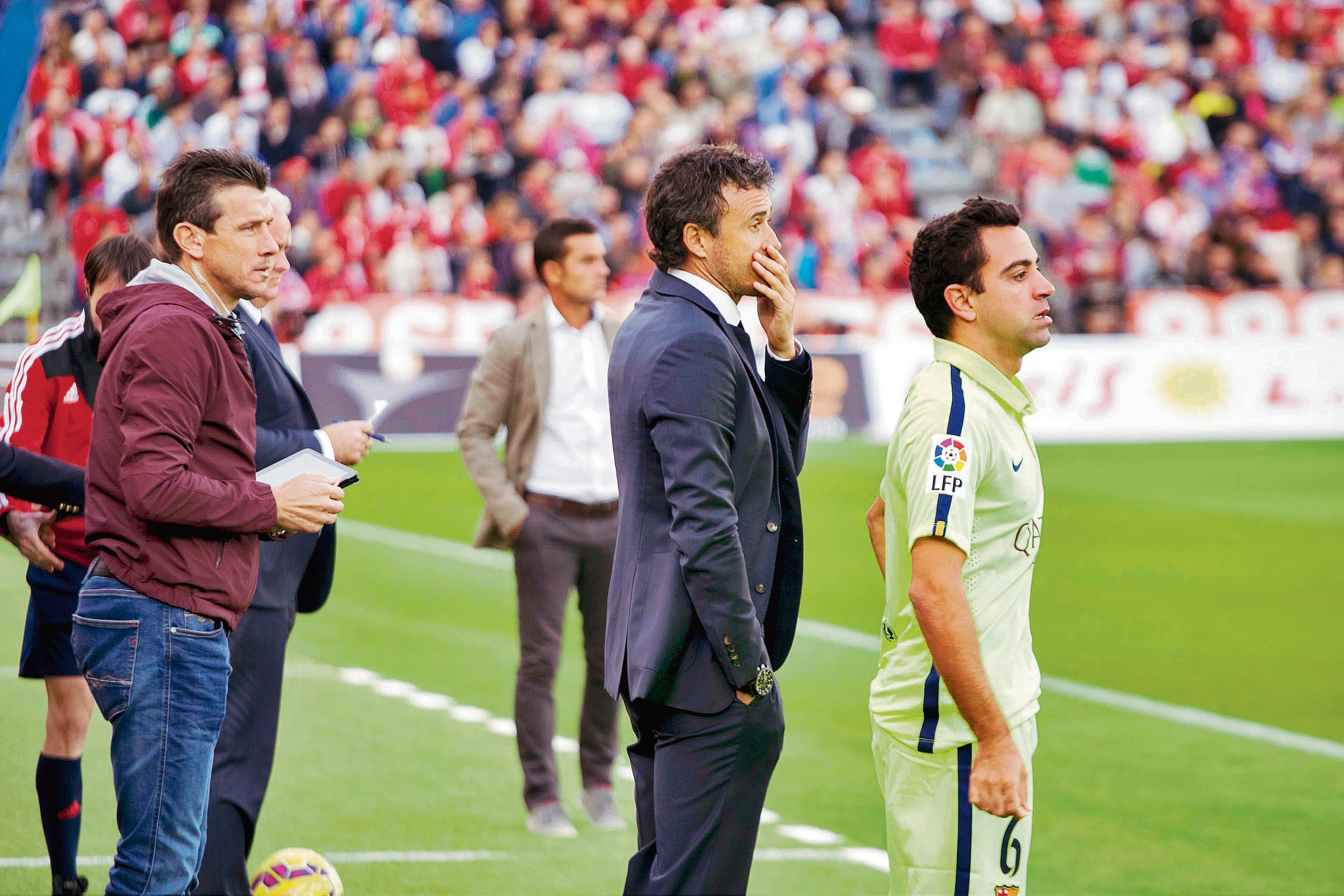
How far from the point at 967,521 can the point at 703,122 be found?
2266 centimetres

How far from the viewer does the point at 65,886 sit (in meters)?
5.45

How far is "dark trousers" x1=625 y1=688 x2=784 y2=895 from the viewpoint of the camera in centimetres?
374

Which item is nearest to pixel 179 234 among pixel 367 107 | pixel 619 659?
pixel 619 659

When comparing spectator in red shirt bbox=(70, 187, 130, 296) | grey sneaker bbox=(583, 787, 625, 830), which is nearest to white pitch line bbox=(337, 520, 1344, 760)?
grey sneaker bbox=(583, 787, 625, 830)

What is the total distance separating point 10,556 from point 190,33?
41.8 feet

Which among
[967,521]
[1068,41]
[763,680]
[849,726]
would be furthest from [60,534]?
[1068,41]

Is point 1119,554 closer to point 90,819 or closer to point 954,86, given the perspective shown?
point 90,819

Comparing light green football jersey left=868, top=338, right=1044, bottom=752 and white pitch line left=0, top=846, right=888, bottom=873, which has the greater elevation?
light green football jersey left=868, top=338, right=1044, bottom=752

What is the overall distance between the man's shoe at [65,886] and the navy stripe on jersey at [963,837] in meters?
3.18

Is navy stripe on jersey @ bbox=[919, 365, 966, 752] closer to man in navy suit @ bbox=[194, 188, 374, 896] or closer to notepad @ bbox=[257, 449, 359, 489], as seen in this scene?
notepad @ bbox=[257, 449, 359, 489]

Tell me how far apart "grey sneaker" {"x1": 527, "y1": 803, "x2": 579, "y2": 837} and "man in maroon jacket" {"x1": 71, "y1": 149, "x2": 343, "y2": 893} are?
262 cm

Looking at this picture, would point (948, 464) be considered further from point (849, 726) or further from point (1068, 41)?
point (1068, 41)

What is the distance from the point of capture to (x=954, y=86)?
93.1 feet

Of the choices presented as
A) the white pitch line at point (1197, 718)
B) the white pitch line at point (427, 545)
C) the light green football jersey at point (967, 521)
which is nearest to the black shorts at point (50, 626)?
the light green football jersey at point (967, 521)
